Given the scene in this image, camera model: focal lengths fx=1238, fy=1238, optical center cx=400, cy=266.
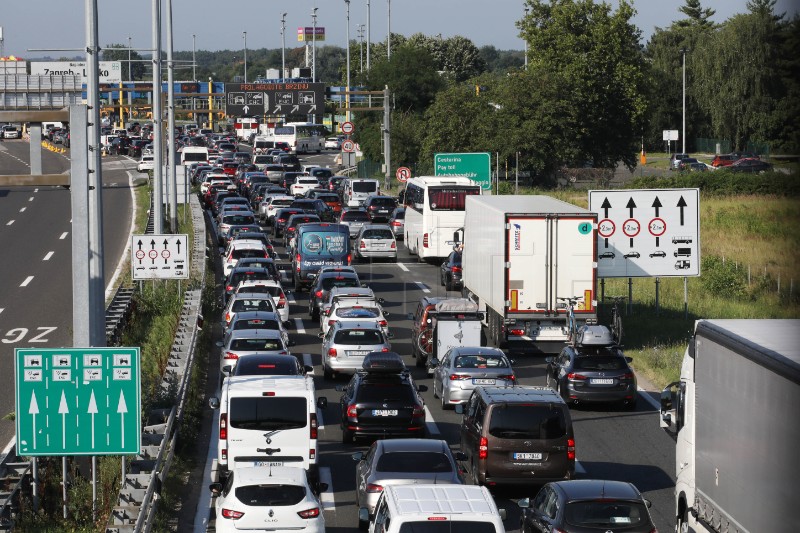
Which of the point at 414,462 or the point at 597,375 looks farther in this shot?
the point at 597,375

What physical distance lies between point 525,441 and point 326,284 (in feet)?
70.4

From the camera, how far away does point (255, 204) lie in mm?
76938

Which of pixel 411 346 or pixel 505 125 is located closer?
pixel 411 346

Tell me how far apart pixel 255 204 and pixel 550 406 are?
60.0 m

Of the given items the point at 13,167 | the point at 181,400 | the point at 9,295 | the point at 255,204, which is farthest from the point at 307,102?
the point at 181,400

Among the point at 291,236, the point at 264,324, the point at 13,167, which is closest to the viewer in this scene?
the point at 264,324

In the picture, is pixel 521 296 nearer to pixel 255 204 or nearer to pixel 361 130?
pixel 255 204

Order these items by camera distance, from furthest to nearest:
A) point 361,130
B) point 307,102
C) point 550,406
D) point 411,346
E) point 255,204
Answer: point 361,130
point 307,102
point 255,204
point 411,346
point 550,406

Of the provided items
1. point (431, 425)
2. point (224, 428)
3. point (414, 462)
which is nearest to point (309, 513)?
point (414, 462)

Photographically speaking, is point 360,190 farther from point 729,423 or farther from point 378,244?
point 729,423

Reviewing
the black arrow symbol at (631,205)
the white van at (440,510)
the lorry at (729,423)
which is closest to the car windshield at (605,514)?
the lorry at (729,423)

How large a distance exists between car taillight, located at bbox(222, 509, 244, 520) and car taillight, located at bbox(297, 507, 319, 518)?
696 mm

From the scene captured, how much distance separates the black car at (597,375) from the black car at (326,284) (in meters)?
13.7

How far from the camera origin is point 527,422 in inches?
724
